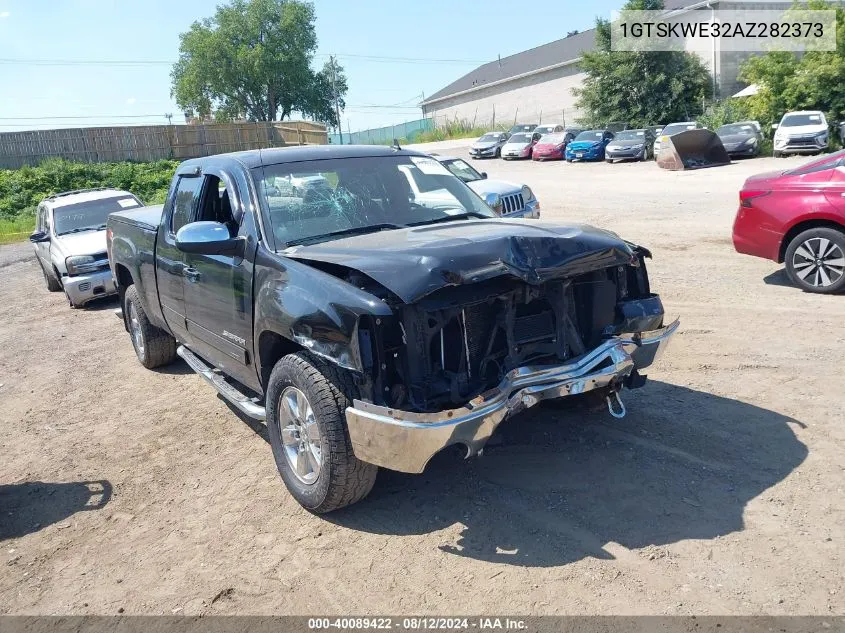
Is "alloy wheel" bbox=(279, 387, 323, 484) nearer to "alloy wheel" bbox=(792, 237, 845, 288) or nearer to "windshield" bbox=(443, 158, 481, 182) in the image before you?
"alloy wheel" bbox=(792, 237, 845, 288)

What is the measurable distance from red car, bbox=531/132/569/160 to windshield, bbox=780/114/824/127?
10.6 m

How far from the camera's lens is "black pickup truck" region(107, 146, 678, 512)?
371 centimetres

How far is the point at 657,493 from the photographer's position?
4180 millimetres

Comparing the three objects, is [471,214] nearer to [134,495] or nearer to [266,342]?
[266,342]

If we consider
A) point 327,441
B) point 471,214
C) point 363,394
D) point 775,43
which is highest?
point 775,43

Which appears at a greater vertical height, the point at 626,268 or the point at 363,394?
the point at 626,268

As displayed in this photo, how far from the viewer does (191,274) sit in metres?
5.35

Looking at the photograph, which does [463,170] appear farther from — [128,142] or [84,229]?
[128,142]

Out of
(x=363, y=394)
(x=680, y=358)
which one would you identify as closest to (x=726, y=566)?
(x=363, y=394)

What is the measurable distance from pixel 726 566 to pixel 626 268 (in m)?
1.91

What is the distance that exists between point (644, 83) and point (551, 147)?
850 cm

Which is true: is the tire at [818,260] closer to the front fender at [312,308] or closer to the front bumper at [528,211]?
the front bumper at [528,211]

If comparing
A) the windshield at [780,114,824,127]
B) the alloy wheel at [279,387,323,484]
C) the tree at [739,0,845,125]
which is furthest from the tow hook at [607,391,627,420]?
the tree at [739,0,845,125]

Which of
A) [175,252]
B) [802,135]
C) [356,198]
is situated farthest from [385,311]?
[802,135]
